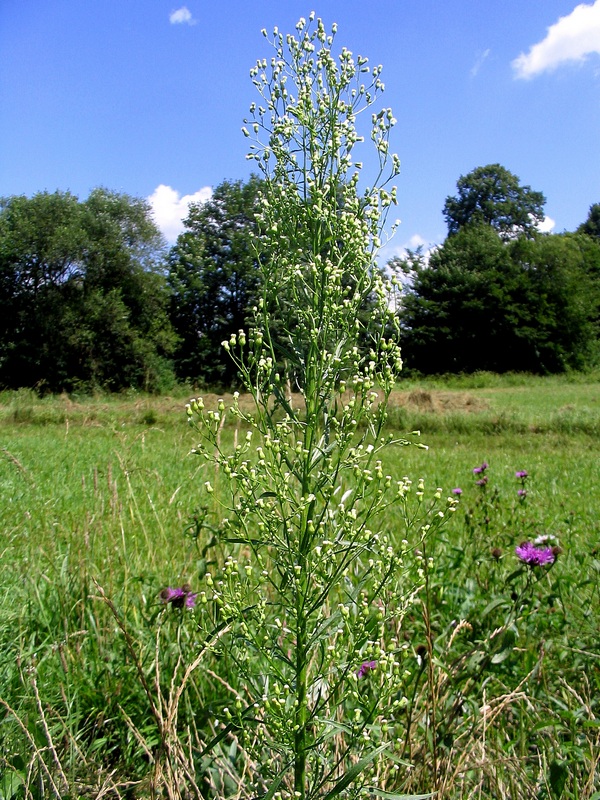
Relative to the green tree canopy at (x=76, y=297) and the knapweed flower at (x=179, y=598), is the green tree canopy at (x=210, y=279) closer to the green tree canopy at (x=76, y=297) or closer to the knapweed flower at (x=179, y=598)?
the green tree canopy at (x=76, y=297)

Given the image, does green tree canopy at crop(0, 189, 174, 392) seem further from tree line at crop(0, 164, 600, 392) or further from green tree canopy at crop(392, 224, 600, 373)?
green tree canopy at crop(392, 224, 600, 373)

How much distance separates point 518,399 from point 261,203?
65.1 ft

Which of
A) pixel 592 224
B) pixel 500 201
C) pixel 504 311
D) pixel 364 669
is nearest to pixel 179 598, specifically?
pixel 364 669

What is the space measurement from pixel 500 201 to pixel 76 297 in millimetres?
40187

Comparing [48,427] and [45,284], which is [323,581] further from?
[45,284]

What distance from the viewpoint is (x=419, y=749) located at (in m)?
1.99

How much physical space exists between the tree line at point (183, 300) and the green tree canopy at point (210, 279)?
2.7 inches

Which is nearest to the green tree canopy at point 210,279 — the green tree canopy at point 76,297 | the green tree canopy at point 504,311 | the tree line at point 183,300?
the tree line at point 183,300

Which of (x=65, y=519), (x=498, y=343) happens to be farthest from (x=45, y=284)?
(x=65, y=519)

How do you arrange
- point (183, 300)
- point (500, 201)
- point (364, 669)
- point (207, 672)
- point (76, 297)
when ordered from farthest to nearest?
point (500, 201), point (183, 300), point (76, 297), point (207, 672), point (364, 669)

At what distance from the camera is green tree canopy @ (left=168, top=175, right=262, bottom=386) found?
1356 inches

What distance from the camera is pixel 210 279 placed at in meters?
35.2

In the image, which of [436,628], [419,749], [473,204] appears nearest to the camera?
[419,749]

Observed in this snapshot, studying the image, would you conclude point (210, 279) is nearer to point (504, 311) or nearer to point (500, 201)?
point (504, 311)
